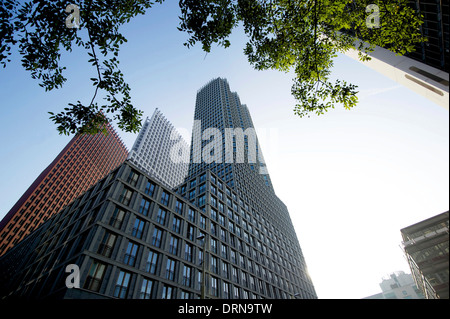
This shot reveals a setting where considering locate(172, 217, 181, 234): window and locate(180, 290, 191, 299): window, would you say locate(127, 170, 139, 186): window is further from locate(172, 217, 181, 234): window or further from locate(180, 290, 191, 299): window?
locate(180, 290, 191, 299): window

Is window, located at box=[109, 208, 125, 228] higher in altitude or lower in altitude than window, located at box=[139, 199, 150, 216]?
lower

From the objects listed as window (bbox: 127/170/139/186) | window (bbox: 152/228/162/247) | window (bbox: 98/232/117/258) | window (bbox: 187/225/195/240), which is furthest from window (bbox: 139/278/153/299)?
window (bbox: 127/170/139/186)

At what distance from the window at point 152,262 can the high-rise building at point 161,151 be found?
6746 cm

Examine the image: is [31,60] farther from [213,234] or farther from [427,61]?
[213,234]

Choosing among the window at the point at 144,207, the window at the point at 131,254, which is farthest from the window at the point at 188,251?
the window at the point at 144,207

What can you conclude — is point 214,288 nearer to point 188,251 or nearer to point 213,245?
point 213,245

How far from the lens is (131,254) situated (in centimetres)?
2180

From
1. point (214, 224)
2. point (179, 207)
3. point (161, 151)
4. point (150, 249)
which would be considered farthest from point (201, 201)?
point (161, 151)

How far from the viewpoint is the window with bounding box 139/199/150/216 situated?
25.7 meters

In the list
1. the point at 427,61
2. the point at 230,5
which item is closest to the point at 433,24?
the point at 427,61

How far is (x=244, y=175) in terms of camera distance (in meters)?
63.9

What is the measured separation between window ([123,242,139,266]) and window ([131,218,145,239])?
111 cm

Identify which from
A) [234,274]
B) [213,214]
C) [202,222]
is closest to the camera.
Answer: [234,274]

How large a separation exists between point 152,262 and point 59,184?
289ft
